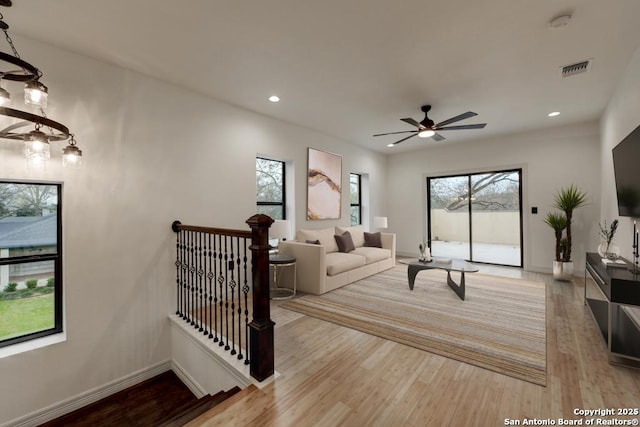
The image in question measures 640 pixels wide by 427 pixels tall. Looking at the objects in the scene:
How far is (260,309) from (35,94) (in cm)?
195

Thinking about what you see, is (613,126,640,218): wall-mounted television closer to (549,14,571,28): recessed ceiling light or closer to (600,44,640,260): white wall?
(600,44,640,260): white wall

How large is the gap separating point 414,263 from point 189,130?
375 centimetres

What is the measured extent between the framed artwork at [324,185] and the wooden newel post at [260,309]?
3215 millimetres

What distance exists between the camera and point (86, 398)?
2.64m

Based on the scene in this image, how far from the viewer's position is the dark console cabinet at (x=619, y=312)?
7.18ft

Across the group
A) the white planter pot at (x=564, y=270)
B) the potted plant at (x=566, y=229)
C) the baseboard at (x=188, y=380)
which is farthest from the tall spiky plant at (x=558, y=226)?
the baseboard at (x=188, y=380)

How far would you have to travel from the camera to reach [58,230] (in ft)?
8.71

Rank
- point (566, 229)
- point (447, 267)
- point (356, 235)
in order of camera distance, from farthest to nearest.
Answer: point (356, 235) → point (566, 229) → point (447, 267)

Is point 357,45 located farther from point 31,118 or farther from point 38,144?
point 38,144

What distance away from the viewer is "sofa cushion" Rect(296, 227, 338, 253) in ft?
15.7

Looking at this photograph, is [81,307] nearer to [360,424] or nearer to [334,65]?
[360,424]

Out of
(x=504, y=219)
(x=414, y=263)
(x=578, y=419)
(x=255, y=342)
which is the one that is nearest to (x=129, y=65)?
(x=255, y=342)

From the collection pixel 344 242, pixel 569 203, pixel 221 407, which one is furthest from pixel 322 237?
pixel 569 203

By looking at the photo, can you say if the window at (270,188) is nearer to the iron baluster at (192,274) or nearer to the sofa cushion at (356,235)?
the sofa cushion at (356,235)
